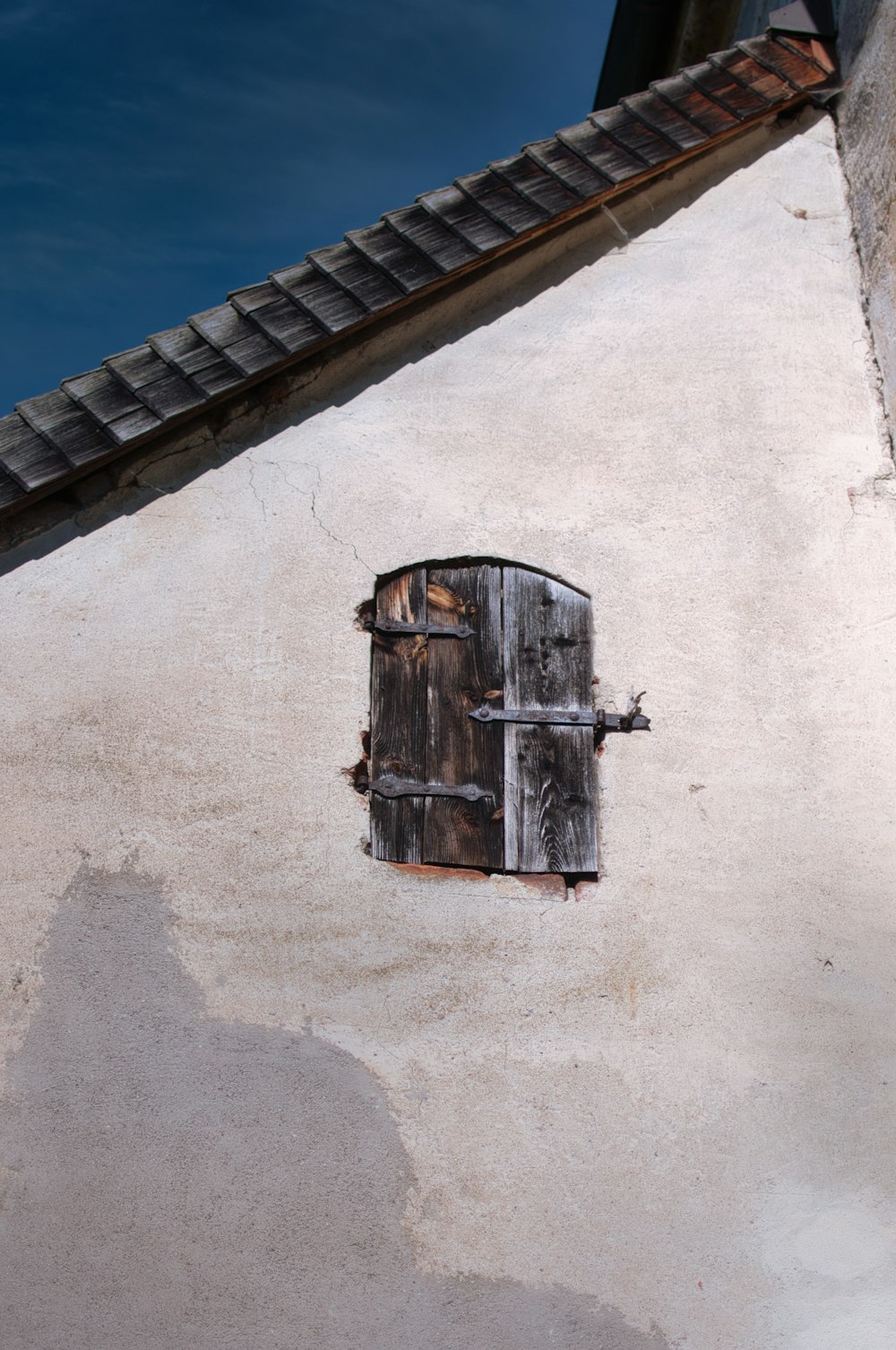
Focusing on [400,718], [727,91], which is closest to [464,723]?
[400,718]

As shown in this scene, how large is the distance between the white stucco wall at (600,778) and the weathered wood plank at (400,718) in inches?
3.1

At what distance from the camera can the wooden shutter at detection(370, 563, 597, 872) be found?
12.1 feet

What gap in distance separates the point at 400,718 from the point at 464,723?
0.23 meters

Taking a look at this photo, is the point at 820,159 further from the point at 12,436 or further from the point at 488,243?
the point at 12,436

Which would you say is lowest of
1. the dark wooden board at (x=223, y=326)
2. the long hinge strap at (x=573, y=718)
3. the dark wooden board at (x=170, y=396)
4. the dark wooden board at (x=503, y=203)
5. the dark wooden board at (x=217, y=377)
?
the long hinge strap at (x=573, y=718)

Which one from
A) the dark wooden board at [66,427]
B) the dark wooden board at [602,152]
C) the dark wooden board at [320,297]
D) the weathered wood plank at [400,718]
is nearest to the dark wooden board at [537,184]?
the dark wooden board at [602,152]

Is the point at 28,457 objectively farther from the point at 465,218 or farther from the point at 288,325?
the point at 465,218

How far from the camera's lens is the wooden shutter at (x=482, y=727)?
12.1 feet

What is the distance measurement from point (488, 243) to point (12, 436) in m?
1.87

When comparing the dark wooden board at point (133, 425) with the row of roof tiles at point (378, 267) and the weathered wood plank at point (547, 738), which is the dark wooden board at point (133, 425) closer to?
the row of roof tiles at point (378, 267)

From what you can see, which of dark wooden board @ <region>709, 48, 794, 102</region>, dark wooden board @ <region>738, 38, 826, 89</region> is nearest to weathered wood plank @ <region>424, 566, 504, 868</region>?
dark wooden board @ <region>709, 48, 794, 102</region>

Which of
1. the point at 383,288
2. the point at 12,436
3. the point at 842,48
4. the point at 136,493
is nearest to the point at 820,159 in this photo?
the point at 842,48

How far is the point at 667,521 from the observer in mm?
4117

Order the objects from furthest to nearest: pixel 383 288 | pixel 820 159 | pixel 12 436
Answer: pixel 820 159, pixel 383 288, pixel 12 436
